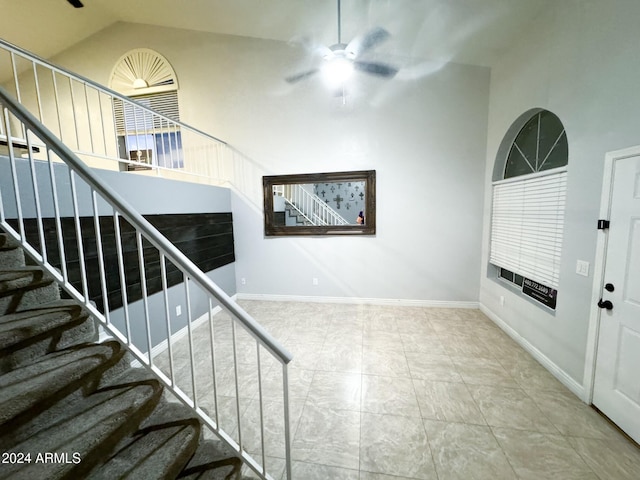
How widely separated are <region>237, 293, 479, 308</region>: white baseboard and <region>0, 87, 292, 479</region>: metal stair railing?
1.06 metres

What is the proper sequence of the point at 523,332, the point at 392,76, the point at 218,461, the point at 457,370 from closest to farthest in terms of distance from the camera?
the point at 218,461, the point at 457,370, the point at 523,332, the point at 392,76

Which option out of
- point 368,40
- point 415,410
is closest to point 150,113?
point 368,40

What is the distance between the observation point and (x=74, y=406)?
1.17 metres

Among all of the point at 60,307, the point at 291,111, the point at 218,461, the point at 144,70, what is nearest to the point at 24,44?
the point at 144,70

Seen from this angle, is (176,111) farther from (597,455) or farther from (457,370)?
(597,455)

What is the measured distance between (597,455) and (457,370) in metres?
0.97

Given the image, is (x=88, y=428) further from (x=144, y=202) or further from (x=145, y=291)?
(x=144, y=202)

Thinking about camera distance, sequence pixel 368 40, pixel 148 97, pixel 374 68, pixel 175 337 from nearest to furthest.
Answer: pixel 175 337 < pixel 368 40 < pixel 374 68 < pixel 148 97

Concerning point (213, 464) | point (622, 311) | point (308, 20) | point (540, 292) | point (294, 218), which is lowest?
point (213, 464)

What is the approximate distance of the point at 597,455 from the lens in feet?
5.26

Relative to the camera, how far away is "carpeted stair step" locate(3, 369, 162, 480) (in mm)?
925

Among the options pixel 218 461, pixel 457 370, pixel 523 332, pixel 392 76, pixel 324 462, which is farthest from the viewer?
pixel 392 76

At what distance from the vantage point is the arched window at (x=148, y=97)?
4266mm

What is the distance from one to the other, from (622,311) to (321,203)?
3.41 meters
